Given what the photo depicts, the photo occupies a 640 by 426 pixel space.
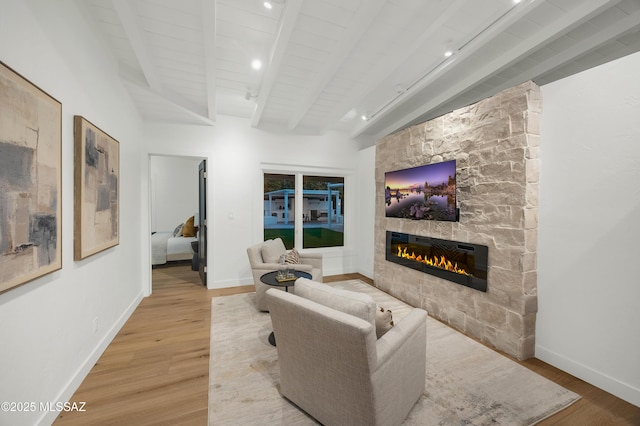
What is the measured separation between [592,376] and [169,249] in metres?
6.65

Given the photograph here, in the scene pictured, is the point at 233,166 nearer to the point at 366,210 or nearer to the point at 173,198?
the point at 366,210

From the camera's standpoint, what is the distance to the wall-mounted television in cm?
307

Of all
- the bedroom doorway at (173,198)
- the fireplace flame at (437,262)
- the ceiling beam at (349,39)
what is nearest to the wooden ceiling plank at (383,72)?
the ceiling beam at (349,39)

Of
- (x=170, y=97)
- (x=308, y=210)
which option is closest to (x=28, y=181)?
(x=170, y=97)

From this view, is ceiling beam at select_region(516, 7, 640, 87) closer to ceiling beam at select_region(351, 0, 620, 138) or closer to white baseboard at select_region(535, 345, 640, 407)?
ceiling beam at select_region(351, 0, 620, 138)

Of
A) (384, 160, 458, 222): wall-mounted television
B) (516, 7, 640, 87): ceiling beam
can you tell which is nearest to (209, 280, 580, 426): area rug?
(384, 160, 458, 222): wall-mounted television

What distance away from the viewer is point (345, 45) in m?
2.43

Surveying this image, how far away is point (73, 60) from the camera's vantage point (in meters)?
1.93

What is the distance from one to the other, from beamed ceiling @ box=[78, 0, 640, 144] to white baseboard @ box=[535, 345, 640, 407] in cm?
294

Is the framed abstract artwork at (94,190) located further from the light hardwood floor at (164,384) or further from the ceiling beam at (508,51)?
the ceiling beam at (508,51)

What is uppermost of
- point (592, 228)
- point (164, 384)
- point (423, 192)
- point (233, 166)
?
point (233, 166)

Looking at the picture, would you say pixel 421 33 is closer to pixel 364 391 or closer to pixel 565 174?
pixel 565 174

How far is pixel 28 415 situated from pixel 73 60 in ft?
7.78

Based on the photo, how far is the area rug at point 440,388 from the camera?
1.73 m
